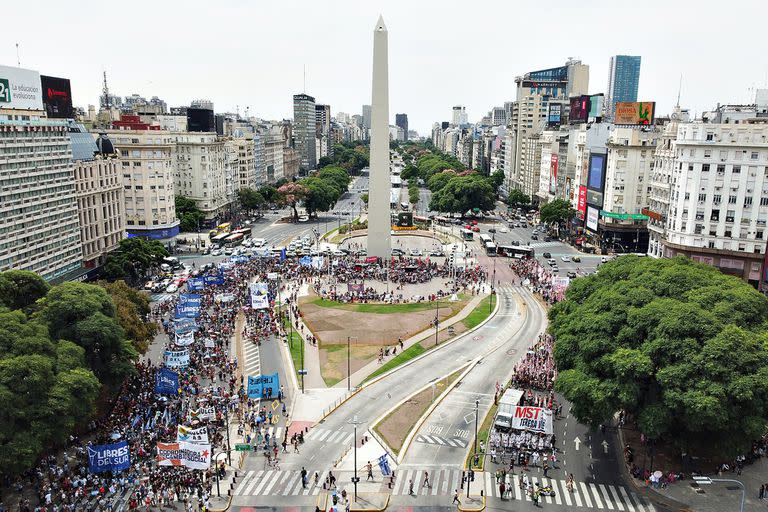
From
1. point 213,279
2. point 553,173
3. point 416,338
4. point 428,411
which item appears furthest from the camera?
point 553,173

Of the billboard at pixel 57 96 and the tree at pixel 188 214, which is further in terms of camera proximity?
the tree at pixel 188 214

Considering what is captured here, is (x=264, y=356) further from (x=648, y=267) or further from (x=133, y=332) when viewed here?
(x=648, y=267)

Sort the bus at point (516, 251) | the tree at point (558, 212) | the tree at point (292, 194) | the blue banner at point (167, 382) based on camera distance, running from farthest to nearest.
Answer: the tree at point (292, 194) < the tree at point (558, 212) < the bus at point (516, 251) < the blue banner at point (167, 382)

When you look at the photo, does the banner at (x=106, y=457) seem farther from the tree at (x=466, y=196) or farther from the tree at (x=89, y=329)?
the tree at (x=466, y=196)

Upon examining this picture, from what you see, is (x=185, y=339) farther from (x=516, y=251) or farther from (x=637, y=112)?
(x=637, y=112)

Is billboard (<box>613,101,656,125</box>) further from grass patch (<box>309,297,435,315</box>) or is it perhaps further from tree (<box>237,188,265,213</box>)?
tree (<box>237,188,265,213</box>)

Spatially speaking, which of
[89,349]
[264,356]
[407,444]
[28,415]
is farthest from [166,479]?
[264,356]

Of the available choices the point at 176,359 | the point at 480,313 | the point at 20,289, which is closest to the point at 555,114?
the point at 480,313

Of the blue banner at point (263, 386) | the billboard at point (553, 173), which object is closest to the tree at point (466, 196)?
the billboard at point (553, 173)
